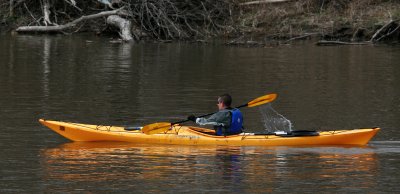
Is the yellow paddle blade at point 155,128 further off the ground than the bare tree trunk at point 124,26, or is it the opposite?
the bare tree trunk at point 124,26

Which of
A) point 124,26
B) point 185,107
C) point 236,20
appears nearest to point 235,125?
point 185,107

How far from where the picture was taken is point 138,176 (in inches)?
539

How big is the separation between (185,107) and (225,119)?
14.7 ft

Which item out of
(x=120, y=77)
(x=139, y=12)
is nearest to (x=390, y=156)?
(x=120, y=77)

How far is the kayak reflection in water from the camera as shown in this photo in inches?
636

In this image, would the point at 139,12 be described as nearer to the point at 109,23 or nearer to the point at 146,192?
the point at 109,23

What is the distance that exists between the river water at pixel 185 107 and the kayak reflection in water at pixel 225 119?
433mm

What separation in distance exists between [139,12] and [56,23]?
4.48m

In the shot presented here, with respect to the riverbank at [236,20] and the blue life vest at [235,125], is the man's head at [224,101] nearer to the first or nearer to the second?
the blue life vest at [235,125]

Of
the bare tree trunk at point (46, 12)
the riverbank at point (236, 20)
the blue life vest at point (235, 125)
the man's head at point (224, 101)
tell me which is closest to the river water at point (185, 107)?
the blue life vest at point (235, 125)

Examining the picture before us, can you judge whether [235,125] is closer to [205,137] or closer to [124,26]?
[205,137]

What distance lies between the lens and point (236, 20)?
37.5 m

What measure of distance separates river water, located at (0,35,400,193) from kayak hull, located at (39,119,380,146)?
201 millimetres

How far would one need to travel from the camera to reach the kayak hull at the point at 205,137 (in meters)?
16.2
